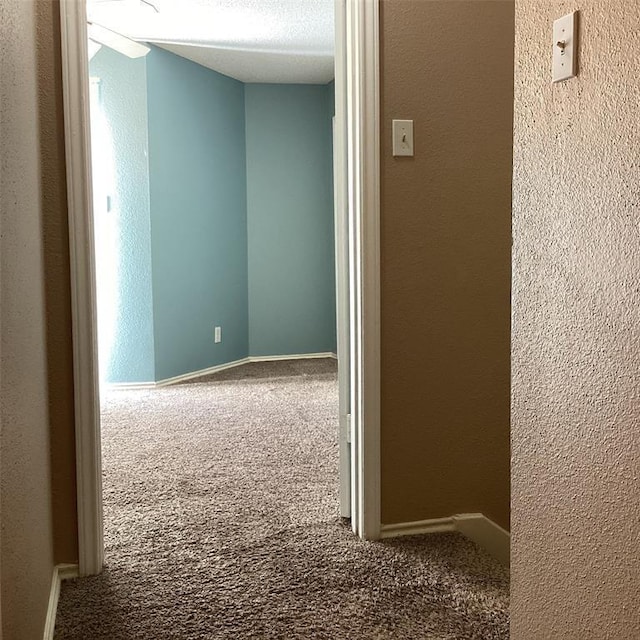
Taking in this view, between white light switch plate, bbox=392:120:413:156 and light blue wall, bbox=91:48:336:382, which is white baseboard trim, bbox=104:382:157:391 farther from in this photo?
white light switch plate, bbox=392:120:413:156

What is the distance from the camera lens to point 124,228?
491 centimetres

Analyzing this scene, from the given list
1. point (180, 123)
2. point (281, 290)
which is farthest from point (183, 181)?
point (281, 290)

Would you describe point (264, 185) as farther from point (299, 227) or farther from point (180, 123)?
point (180, 123)

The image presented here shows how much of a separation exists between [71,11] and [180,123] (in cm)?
338

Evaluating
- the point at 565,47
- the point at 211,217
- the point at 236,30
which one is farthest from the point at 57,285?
the point at 211,217

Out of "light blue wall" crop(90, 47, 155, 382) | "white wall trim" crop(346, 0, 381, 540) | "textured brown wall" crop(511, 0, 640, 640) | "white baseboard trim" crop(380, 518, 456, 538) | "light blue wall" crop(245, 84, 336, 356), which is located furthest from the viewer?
"light blue wall" crop(245, 84, 336, 356)

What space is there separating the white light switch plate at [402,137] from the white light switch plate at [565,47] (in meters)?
1.02

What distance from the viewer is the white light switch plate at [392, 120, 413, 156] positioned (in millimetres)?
2107

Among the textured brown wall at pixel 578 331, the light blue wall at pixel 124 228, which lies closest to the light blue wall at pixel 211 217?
the light blue wall at pixel 124 228

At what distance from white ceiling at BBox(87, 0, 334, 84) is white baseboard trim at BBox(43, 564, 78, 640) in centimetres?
302

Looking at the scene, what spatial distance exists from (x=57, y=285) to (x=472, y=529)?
55.9 inches

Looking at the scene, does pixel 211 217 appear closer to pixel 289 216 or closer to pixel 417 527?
pixel 289 216

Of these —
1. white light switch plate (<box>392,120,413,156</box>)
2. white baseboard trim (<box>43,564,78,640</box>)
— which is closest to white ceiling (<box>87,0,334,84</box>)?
white light switch plate (<box>392,120,413,156</box>)

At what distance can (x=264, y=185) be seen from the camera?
6.05 metres
